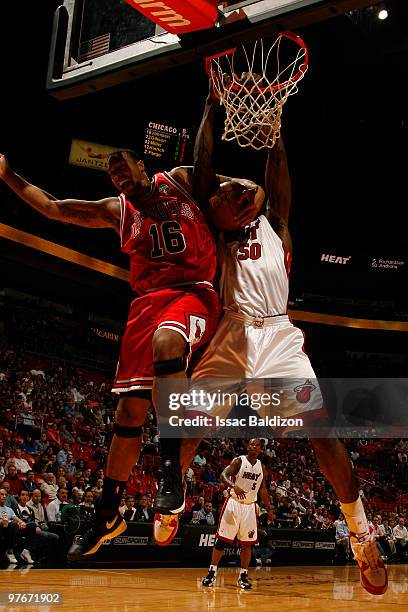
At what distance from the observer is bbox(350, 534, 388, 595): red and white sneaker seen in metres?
3.82

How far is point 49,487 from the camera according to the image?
10.2 meters

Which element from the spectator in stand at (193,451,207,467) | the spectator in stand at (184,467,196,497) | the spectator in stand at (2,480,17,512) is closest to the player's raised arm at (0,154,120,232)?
the spectator in stand at (2,480,17,512)

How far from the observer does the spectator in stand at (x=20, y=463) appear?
10.6m

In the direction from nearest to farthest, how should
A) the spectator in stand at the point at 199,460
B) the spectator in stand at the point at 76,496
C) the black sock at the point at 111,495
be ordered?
the black sock at the point at 111,495
the spectator in stand at the point at 76,496
the spectator in stand at the point at 199,460

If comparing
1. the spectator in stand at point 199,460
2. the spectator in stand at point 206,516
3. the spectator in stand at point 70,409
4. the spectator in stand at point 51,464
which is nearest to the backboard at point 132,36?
the spectator in stand at point 51,464

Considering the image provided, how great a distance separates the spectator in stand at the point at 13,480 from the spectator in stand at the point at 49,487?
0.35 metres

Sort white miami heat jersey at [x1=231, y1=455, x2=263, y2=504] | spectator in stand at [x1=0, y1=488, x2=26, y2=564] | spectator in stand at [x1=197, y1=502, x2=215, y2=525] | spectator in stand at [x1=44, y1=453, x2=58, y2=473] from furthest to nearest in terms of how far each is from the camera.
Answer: spectator in stand at [x1=197, y1=502, x2=215, y2=525] → spectator in stand at [x1=44, y1=453, x2=58, y2=473] → white miami heat jersey at [x1=231, y1=455, x2=263, y2=504] → spectator in stand at [x1=0, y1=488, x2=26, y2=564]

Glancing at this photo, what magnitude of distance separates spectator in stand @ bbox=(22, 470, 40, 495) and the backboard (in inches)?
263

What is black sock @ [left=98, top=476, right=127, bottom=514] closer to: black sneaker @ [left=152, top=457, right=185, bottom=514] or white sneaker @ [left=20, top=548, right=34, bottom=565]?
black sneaker @ [left=152, top=457, right=185, bottom=514]

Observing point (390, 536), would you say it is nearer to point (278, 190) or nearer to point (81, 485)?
point (81, 485)

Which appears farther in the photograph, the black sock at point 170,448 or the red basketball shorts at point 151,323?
the red basketball shorts at point 151,323

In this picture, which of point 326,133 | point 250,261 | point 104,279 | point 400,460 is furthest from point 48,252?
point 400,460

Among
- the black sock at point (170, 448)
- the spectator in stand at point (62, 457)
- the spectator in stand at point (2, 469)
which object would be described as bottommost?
the spectator in stand at point (2, 469)

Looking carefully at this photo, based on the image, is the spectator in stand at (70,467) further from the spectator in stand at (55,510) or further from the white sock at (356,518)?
the white sock at (356,518)
